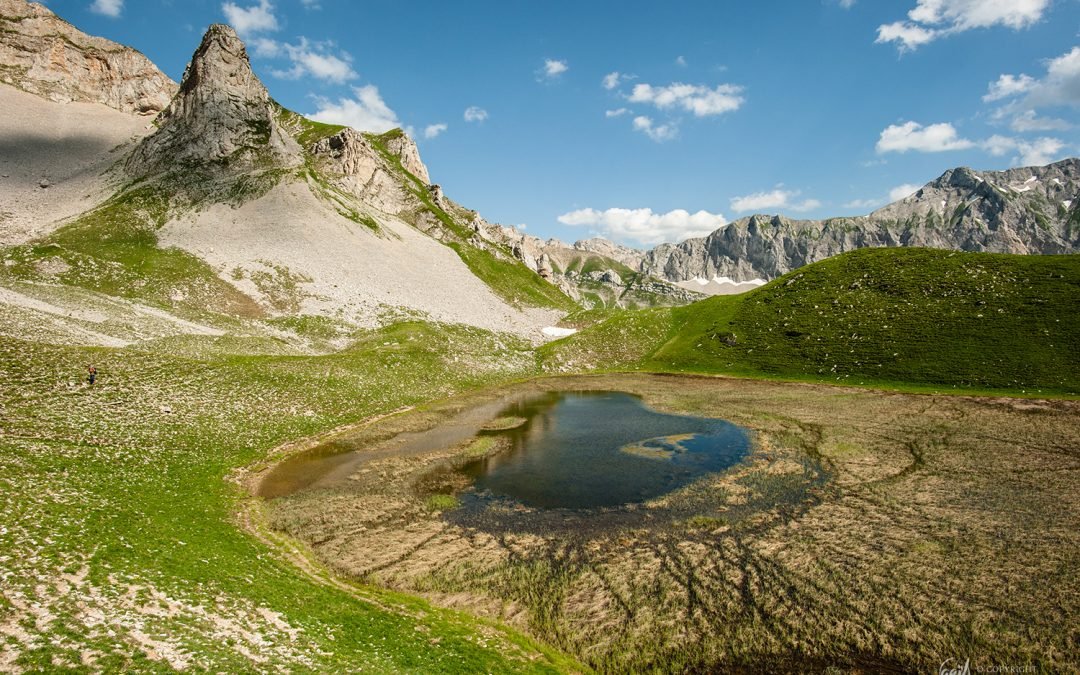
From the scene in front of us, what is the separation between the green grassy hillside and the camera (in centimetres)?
5816

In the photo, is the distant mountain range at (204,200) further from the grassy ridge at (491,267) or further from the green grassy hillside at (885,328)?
the green grassy hillside at (885,328)

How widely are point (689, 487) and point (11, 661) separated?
2819cm

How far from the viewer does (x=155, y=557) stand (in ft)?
57.7

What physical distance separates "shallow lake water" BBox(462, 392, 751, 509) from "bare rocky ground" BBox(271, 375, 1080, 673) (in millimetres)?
1725


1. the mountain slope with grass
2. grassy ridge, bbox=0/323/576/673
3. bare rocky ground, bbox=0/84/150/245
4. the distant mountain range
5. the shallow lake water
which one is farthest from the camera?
bare rocky ground, bbox=0/84/150/245

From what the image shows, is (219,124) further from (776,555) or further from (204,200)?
(776,555)

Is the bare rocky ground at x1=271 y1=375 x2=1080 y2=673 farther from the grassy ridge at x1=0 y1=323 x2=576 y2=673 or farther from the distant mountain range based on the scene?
the distant mountain range

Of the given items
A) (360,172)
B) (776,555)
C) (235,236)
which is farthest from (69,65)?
(776,555)

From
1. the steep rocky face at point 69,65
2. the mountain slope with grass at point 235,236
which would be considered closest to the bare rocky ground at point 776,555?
the mountain slope with grass at point 235,236

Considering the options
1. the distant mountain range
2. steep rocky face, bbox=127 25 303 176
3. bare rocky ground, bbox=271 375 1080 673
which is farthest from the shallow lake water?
steep rocky face, bbox=127 25 303 176

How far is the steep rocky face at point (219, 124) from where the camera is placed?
4259 inches

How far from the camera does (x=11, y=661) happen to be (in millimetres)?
10883

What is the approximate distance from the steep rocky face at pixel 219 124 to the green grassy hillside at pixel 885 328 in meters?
88.0

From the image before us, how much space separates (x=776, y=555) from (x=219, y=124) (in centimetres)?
13965
